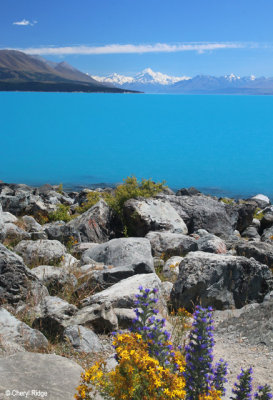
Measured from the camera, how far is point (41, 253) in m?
9.02

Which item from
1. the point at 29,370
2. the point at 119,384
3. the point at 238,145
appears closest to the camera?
the point at 119,384

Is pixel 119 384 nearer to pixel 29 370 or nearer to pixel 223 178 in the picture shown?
pixel 29 370

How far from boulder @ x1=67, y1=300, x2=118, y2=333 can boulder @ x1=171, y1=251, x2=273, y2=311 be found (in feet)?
5.83

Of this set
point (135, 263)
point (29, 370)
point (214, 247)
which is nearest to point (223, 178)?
point (214, 247)

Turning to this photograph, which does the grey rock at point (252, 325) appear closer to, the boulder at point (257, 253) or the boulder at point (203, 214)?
the boulder at point (257, 253)

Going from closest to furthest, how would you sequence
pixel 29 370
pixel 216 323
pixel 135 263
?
pixel 29 370
pixel 216 323
pixel 135 263

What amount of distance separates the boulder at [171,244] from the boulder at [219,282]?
244cm

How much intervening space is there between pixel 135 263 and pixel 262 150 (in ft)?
161

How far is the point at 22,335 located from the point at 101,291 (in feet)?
7.69

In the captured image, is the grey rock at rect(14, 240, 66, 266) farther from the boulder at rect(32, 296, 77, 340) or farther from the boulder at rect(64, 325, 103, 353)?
the boulder at rect(64, 325, 103, 353)

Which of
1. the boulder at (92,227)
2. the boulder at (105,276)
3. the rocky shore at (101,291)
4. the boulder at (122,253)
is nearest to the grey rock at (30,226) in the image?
the rocky shore at (101,291)

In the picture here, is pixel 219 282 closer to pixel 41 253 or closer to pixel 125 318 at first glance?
pixel 125 318

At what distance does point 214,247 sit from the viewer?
10.6 meters

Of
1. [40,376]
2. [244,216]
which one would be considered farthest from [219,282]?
[244,216]
